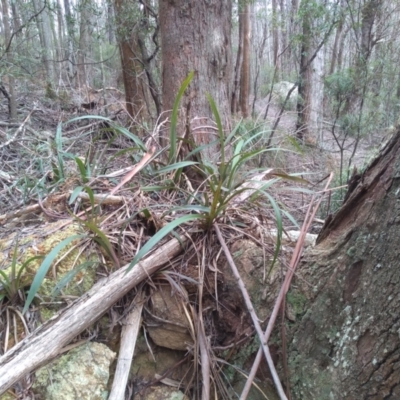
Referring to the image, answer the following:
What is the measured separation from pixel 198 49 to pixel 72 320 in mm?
2340

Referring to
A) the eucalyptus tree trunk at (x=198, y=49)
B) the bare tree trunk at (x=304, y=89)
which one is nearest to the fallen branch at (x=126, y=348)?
the eucalyptus tree trunk at (x=198, y=49)

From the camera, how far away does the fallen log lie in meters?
0.86

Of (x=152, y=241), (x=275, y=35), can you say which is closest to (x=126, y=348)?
(x=152, y=241)

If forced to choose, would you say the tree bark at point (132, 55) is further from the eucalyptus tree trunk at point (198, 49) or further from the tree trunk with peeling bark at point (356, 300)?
the tree trunk with peeling bark at point (356, 300)

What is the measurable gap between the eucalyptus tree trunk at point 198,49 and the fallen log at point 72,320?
1674 mm

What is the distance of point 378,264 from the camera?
0.80 metres

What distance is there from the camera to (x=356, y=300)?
2.80 feet

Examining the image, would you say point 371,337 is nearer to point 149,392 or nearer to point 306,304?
point 306,304

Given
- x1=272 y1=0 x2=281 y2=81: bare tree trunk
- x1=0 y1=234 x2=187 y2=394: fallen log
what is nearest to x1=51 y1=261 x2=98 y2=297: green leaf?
x1=0 y1=234 x2=187 y2=394: fallen log

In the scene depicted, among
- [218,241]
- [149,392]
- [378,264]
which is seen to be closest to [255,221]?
[218,241]

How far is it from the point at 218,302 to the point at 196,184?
553mm

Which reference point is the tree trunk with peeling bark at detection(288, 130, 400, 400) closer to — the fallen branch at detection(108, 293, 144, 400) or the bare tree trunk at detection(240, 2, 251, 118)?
the fallen branch at detection(108, 293, 144, 400)

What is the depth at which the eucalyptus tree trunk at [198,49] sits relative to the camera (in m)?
2.63

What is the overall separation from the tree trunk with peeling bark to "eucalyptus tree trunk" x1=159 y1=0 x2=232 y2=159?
180cm
